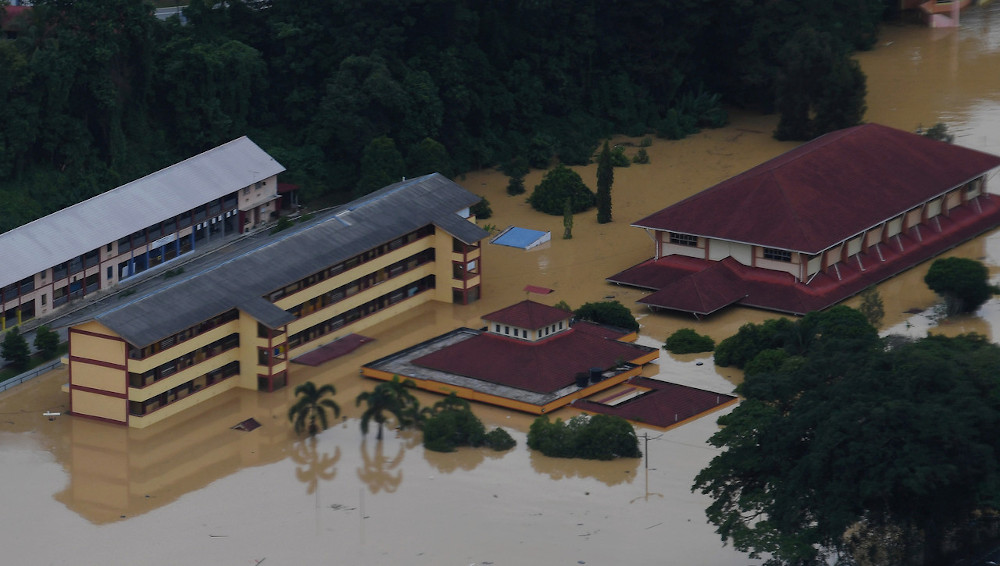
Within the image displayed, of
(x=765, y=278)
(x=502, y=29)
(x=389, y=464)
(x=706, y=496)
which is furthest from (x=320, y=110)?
(x=706, y=496)

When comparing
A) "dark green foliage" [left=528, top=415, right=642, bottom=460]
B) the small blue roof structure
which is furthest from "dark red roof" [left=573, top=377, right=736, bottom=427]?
the small blue roof structure

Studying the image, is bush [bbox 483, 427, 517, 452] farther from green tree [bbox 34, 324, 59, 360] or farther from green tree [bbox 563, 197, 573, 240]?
green tree [bbox 563, 197, 573, 240]

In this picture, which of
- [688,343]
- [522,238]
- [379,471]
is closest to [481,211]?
[522,238]

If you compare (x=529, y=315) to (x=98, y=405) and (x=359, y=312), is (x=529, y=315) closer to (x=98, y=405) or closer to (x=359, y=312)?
(x=359, y=312)

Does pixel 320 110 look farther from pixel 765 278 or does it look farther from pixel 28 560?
pixel 28 560

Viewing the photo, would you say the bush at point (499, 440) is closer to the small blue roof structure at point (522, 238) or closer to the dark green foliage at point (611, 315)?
the dark green foliage at point (611, 315)

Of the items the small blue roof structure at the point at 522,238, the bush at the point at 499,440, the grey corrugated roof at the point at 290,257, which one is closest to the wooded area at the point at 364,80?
the small blue roof structure at the point at 522,238
